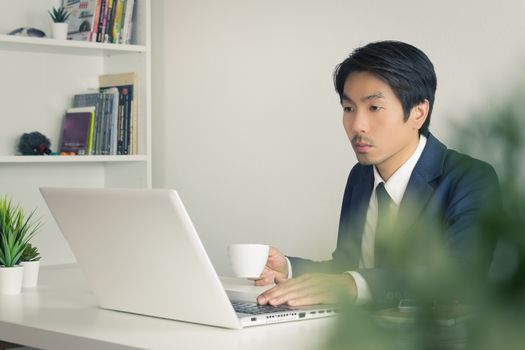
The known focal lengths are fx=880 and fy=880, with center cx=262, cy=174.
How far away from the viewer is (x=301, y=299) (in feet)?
5.29

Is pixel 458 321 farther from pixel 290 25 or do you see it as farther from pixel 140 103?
pixel 140 103

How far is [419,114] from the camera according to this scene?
86.7 inches

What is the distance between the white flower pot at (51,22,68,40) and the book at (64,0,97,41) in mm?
98

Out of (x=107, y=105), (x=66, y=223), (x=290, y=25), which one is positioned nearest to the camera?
(x=66, y=223)

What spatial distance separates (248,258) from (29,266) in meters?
0.62

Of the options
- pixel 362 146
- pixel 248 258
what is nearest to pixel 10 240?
pixel 248 258

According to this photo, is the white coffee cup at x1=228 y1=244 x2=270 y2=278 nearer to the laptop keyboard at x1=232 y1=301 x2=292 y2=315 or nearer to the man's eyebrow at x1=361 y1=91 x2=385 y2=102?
the laptop keyboard at x1=232 y1=301 x2=292 y2=315

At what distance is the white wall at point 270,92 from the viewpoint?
3.07 metres

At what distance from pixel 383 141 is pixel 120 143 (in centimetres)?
198

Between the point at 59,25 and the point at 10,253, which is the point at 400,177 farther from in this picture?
the point at 59,25

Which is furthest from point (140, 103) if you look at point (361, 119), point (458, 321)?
point (458, 321)

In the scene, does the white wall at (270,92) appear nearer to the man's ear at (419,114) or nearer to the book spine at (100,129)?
the book spine at (100,129)

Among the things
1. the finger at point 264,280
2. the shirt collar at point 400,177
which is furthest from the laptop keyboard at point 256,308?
the shirt collar at point 400,177

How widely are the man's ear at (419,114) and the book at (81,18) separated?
1987mm
